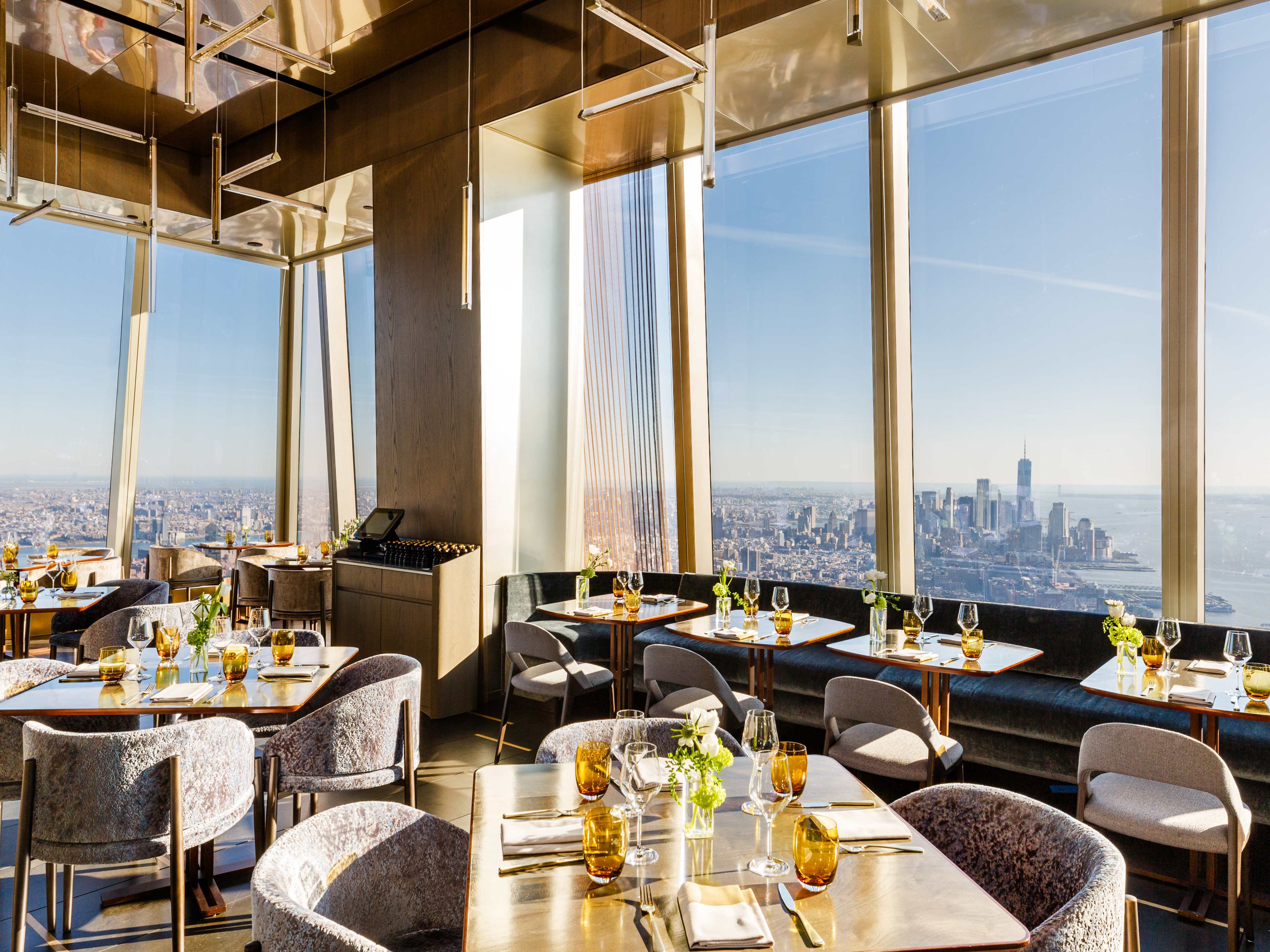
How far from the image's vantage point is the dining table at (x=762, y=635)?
14.0 ft

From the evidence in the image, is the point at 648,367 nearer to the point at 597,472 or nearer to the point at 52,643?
the point at 597,472

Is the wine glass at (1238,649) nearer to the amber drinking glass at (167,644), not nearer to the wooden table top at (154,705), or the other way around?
the wooden table top at (154,705)

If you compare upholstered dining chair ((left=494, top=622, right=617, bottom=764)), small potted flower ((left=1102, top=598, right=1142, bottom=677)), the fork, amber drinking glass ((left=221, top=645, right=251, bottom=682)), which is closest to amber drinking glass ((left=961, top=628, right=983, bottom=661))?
small potted flower ((left=1102, top=598, right=1142, bottom=677))

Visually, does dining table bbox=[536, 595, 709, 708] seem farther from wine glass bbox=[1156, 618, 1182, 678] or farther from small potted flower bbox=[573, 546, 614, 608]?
wine glass bbox=[1156, 618, 1182, 678]

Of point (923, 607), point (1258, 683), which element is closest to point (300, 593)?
point (923, 607)

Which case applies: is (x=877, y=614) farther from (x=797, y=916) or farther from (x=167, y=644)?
(x=167, y=644)

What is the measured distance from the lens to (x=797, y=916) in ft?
4.81

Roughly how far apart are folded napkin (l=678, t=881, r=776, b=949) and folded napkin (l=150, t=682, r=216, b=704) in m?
2.14

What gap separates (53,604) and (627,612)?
3.57 metres

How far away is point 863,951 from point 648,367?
17.7 feet

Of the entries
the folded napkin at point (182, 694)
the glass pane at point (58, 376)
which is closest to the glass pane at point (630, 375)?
the folded napkin at point (182, 694)

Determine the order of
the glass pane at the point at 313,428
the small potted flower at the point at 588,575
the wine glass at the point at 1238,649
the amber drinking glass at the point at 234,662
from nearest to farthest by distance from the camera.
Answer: the amber drinking glass at the point at 234,662, the wine glass at the point at 1238,649, the small potted flower at the point at 588,575, the glass pane at the point at 313,428

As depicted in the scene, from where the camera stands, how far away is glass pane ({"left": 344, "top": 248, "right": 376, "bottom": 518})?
880 cm

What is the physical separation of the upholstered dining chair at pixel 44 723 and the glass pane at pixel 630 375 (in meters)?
3.69
